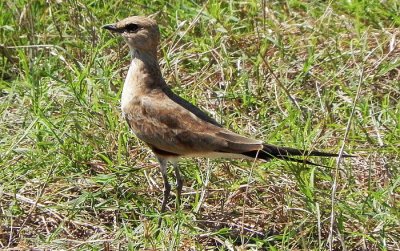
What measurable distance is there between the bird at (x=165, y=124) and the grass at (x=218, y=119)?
19 cm

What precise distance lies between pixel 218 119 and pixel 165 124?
85 cm

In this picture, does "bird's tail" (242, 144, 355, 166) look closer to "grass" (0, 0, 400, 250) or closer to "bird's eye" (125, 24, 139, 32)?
"grass" (0, 0, 400, 250)

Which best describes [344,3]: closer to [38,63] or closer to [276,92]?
[276,92]

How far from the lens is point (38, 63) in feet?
23.5

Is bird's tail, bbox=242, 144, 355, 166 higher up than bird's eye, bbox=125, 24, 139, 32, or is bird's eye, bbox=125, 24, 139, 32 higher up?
bird's eye, bbox=125, 24, 139, 32

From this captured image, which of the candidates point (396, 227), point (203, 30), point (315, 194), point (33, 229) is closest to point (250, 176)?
point (315, 194)

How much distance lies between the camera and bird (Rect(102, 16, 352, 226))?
5.62 meters

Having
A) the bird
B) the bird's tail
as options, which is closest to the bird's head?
the bird

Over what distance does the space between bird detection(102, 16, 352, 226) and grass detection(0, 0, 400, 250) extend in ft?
0.64

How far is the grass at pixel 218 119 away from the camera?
5641 millimetres

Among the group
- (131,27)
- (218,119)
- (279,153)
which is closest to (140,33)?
(131,27)

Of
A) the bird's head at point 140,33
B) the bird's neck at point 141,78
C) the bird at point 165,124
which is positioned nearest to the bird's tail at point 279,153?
the bird at point 165,124

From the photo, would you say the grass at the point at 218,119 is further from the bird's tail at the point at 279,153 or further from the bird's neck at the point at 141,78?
the bird's neck at the point at 141,78

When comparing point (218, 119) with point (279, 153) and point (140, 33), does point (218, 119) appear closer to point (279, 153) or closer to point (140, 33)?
point (140, 33)
